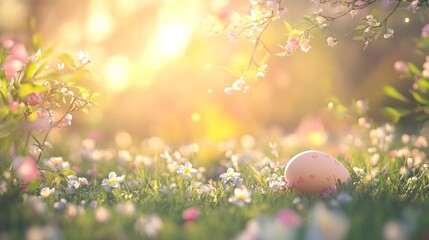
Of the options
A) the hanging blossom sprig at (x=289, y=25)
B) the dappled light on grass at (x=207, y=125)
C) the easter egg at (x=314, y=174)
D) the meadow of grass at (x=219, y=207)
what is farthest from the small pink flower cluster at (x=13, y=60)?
the easter egg at (x=314, y=174)

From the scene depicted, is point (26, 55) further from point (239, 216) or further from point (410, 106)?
point (410, 106)

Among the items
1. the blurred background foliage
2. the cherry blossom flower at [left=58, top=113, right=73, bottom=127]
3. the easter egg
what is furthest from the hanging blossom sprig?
the blurred background foliage

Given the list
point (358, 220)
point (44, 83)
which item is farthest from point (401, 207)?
point (44, 83)

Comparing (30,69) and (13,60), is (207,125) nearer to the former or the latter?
(13,60)

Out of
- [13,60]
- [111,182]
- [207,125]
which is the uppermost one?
[207,125]

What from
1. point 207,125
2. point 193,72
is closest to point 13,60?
point 207,125

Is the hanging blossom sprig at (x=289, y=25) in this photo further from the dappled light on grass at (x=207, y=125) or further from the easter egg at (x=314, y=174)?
the easter egg at (x=314, y=174)
